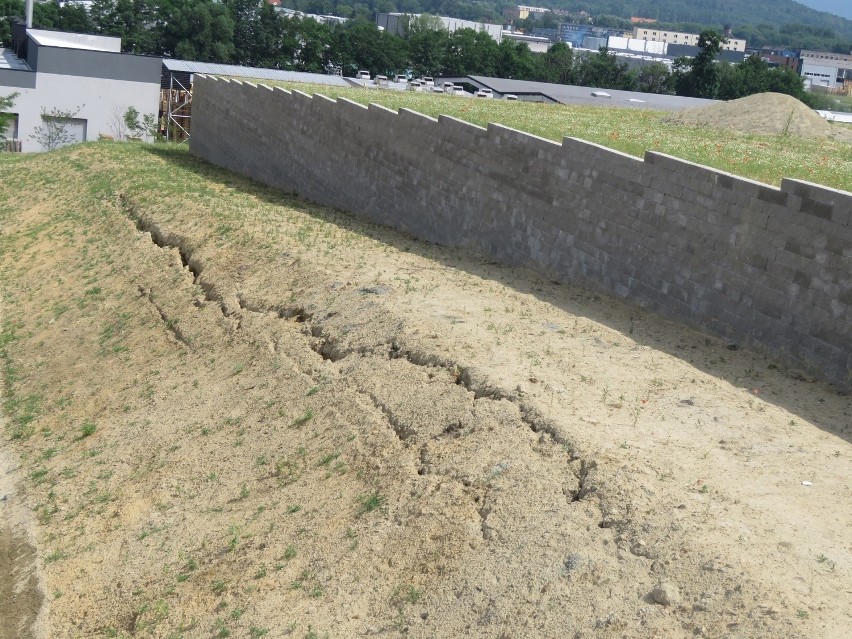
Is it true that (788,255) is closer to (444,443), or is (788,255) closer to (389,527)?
(444,443)

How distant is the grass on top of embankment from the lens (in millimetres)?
17191

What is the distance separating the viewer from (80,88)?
46250 millimetres

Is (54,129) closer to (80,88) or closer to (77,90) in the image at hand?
(77,90)

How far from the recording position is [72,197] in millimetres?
23469

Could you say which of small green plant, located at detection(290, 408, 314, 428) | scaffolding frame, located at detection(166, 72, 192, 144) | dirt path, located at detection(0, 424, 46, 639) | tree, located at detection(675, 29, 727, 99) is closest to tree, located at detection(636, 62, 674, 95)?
tree, located at detection(675, 29, 727, 99)

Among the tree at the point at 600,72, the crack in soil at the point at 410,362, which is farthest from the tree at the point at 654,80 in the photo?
the crack in soil at the point at 410,362

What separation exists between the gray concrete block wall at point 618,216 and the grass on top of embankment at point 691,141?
3054 mm

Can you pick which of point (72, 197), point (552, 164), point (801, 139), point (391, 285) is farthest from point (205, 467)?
point (801, 139)

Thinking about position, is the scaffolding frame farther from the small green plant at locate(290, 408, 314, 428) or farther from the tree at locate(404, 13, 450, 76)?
the tree at locate(404, 13, 450, 76)

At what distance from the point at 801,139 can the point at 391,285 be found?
49.3 feet

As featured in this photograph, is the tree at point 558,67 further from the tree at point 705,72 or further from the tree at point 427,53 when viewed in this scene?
the tree at point 705,72

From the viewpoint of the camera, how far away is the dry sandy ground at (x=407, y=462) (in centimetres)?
796

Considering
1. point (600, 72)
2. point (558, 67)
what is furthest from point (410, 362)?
point (558, 67)

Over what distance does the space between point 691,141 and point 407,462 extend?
14167 millimetres
